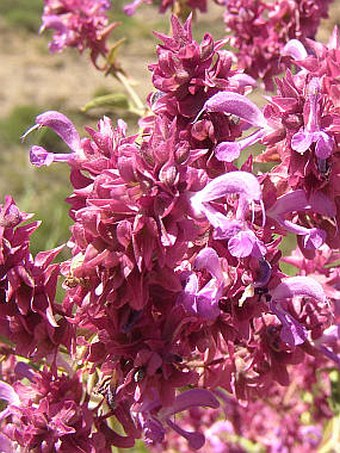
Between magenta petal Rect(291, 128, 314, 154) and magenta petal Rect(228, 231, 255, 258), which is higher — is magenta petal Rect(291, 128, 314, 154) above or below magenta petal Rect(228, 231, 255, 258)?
above

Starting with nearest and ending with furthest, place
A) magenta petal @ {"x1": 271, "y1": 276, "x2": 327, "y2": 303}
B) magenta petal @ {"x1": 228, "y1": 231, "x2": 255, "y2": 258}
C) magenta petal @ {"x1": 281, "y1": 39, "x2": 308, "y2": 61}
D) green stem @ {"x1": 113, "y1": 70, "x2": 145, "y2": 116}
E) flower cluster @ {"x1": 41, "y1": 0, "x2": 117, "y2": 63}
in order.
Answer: magenta petal @ {"x1": 228, "y1": 231, "x2": 255, "y2": 258}, magenta petal @ {"x1": 271, "y1": 276, "x2": 327, "y2": 303}, magenta petal @ {"x1": 281, "y1": 39, "x2": 308, "y2": 61}, green stem @ {"x1": 113, "y1": 70, "x2": 145, "y2": 116}, flower cluster @ {"x1": 41, "y1": 0, "x2": 117, "y2": 63}

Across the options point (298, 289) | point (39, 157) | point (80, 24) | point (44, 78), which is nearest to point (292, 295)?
point (298, 289)

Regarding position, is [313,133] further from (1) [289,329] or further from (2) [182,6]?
(2) [182,6]

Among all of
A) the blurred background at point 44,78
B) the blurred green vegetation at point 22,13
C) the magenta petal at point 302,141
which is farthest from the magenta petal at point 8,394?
the blurred green vegetation at point 22,13

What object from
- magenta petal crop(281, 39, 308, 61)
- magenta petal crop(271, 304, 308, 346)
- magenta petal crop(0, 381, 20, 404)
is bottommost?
magenta petal crop(0, 381, 20, 404)

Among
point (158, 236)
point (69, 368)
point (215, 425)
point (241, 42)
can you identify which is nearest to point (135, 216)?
point (158, 236)

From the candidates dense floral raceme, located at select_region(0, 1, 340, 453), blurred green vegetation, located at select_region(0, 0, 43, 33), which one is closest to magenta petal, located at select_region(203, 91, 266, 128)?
dense floral raceme, located at select_region(0, 1, 340, 453)

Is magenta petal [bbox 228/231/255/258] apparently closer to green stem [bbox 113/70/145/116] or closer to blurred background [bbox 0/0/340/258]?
green stem [bbox 113/70/145/116]
